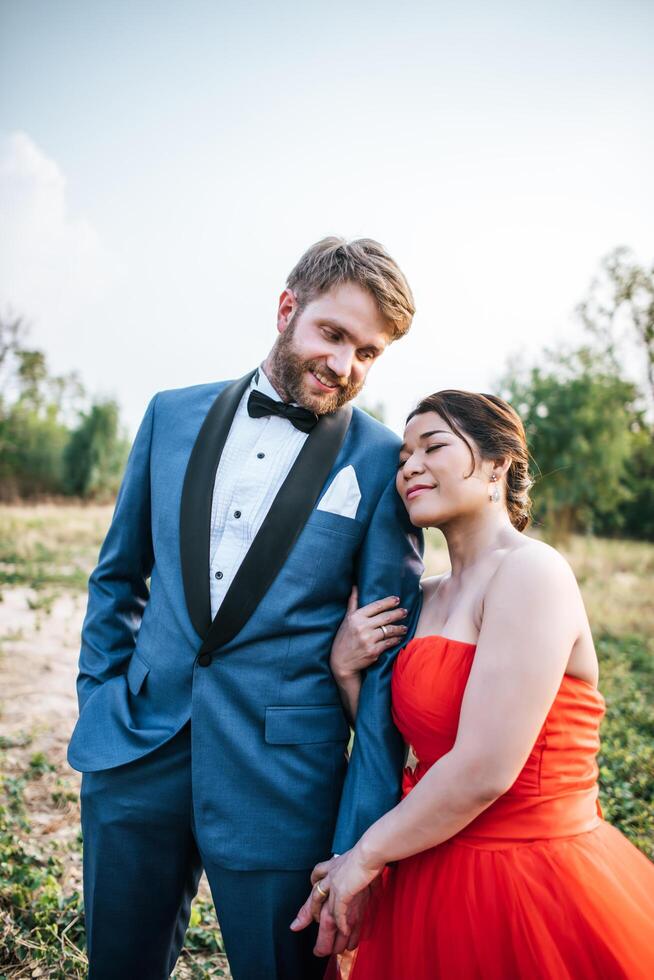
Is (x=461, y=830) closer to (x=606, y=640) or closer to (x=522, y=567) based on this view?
(x=522, y=567)

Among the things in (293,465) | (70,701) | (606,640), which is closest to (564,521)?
(606,640)

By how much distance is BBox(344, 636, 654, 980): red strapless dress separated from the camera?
144 cm

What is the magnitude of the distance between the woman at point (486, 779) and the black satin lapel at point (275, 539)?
0.28m

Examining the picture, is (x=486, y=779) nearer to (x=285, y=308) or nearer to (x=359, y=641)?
(x=359, y=641)

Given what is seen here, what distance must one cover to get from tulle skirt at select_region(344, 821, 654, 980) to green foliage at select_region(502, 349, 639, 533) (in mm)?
12073

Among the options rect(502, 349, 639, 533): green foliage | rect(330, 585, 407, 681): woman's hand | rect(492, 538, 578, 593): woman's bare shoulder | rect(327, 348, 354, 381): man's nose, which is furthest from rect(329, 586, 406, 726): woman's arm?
rect(502, 349, 639, 533): green foliage

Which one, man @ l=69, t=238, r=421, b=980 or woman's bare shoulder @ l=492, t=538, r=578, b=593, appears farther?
man @ l=69, t=238, r=421, b=980

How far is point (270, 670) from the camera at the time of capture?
1832 millimetres

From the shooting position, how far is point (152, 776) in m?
1.89

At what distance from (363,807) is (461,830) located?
0.90 ft

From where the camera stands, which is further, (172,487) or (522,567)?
(172,487)

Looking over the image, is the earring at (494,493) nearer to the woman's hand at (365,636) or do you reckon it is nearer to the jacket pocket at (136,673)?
the woman's hand at (365,636)

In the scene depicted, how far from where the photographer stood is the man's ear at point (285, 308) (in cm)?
217

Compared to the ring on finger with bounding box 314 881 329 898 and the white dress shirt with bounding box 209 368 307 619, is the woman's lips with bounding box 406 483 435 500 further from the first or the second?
the ring on finger with bounding box 314 881 329 898
